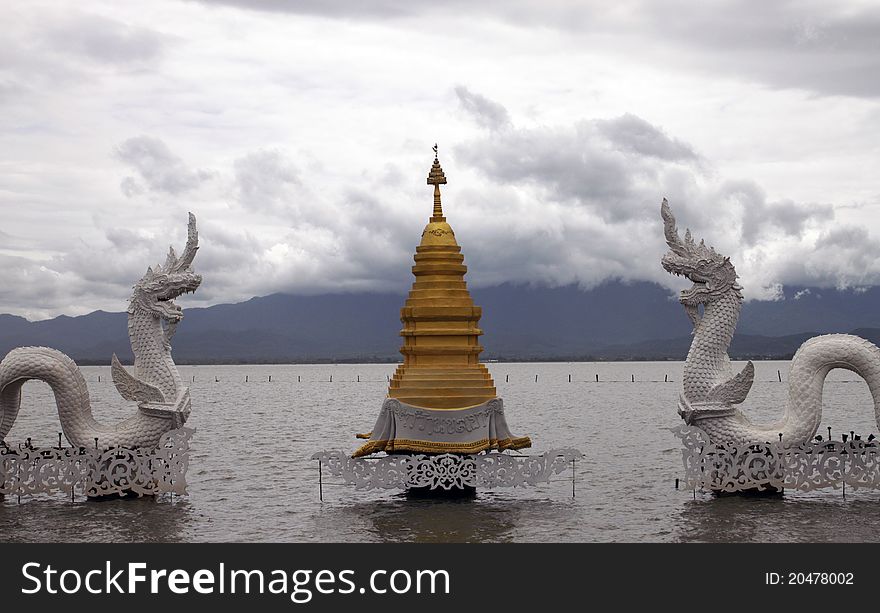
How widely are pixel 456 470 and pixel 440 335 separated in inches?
125

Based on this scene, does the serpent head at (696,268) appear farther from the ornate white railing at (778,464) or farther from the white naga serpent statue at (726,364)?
the ornate white railing at (778,464)

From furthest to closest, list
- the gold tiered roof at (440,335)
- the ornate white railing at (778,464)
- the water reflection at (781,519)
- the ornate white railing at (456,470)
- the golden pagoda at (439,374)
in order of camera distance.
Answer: the gold tiered roof at (440,335) → the golden pagoda at (439,374) → the ornate white railing at (456,470) → the ornate white railing at (778,464) → the water reflection at (781,519)

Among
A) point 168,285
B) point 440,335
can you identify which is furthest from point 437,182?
point 168,285

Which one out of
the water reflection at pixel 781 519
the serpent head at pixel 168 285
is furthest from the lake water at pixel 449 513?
the serpent head at pixel 168 285

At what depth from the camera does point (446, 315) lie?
77.7 ft

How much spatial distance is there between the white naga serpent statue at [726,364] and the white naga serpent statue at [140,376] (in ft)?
37.5

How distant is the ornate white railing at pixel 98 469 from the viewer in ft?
73.5

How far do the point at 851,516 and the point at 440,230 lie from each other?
1110 centimetres

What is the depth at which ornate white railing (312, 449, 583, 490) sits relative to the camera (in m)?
22.4

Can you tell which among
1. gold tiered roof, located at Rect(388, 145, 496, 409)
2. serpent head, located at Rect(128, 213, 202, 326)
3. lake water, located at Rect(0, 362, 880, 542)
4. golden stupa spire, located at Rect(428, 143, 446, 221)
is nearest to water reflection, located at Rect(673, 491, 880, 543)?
lake water, located at Rect(0, 362, 880, 542)

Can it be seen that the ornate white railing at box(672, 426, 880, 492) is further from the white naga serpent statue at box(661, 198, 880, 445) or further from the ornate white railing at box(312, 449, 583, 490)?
the ornate white railing at box(312, 449, 583, 490)

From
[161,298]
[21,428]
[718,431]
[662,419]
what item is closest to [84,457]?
[161,298]
